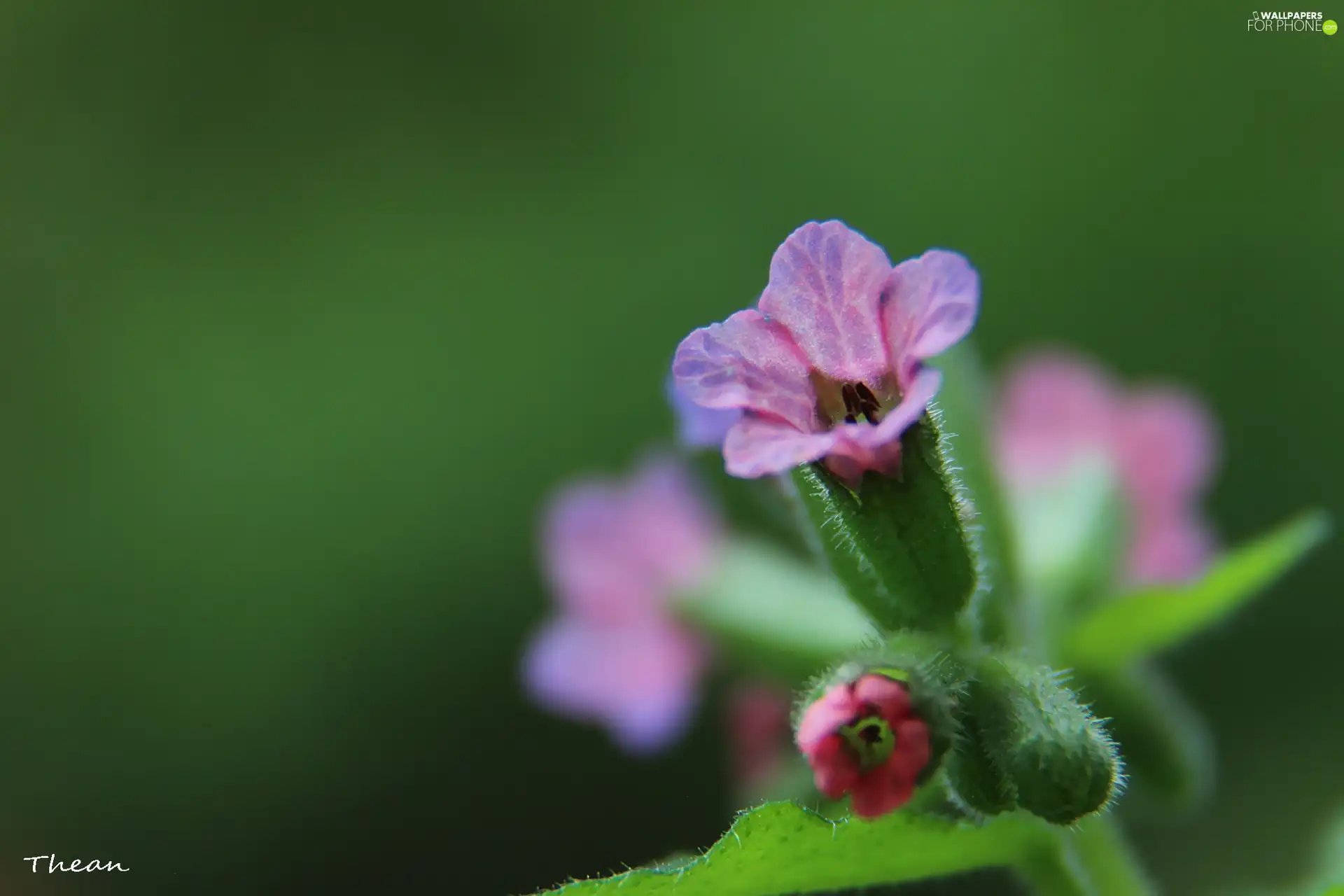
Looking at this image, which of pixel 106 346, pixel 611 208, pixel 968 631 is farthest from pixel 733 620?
pixel 106 346

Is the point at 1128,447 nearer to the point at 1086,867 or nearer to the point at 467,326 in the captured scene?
the point at 1086,867

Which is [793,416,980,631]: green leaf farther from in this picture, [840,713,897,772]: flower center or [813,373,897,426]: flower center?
[840,713,897,772]: flower center

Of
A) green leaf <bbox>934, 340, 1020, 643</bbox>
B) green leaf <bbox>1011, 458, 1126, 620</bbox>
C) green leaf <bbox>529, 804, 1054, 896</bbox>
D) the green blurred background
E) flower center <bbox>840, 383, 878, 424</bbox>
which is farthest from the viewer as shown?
the green blurred background

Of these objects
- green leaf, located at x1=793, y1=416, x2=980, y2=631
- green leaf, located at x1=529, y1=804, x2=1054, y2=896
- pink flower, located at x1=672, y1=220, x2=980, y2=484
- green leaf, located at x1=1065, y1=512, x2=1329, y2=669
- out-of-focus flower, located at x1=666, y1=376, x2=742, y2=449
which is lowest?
green leaf, located at x1=529, y1=804, x2=1054, y2=896

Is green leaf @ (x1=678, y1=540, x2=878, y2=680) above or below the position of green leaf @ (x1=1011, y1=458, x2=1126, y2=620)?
below

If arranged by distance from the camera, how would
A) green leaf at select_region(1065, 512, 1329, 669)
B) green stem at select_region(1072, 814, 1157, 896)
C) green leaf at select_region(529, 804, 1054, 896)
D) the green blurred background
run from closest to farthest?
green leaf at select_region(529, 804, 1054, 896)
green stem at select_region(1072, 814, 1157, 896)
green leaf at select_region(1065, 512, 1329, 669)
the green blurred background
